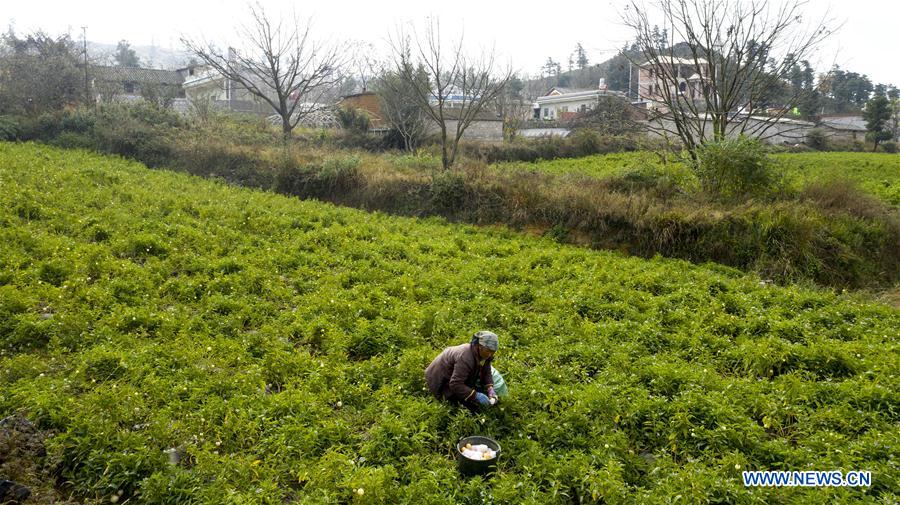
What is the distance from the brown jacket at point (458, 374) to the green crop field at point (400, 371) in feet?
0.66

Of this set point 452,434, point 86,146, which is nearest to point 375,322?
point 452,434

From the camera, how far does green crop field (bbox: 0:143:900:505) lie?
418 cm

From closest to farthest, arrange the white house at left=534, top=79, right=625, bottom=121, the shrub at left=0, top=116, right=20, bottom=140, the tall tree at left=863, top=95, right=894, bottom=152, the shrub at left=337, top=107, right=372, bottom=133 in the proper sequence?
1. the shrub at left=0, top=116, right=20, bottom=140
2. the shrub at left=337, top=107, right=372, bottom=133
3. the tall tree at left=863, top=95, right=894, bottom=152
4. the white house at left=534, top=79, right=625, bottom=121

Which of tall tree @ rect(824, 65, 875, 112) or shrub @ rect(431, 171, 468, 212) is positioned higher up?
tall tree @ rect(824, 65, 875, 112)

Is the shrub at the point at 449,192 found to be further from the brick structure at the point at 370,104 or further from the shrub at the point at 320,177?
the brick structure at the point at 370,104

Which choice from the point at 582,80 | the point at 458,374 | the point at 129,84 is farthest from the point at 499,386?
the point at 582,80

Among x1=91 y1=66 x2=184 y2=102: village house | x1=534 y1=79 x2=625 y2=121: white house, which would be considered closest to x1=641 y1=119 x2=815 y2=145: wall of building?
x1=534 y1=79 x2=625 y2=121: white house

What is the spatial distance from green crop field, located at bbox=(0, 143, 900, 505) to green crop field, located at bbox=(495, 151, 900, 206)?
5710 millimetres

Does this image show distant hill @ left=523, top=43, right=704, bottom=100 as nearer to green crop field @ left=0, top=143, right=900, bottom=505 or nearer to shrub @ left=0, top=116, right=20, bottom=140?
shrub @ left=0, top=116, right=20, bottom=140

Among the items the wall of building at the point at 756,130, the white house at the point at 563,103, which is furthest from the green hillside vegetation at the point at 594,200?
the white house at the point at 563,103

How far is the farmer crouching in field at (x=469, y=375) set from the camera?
15.6ft

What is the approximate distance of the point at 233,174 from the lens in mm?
18188

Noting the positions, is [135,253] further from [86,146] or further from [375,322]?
[86,146]

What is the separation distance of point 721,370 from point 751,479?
2.01 metres
